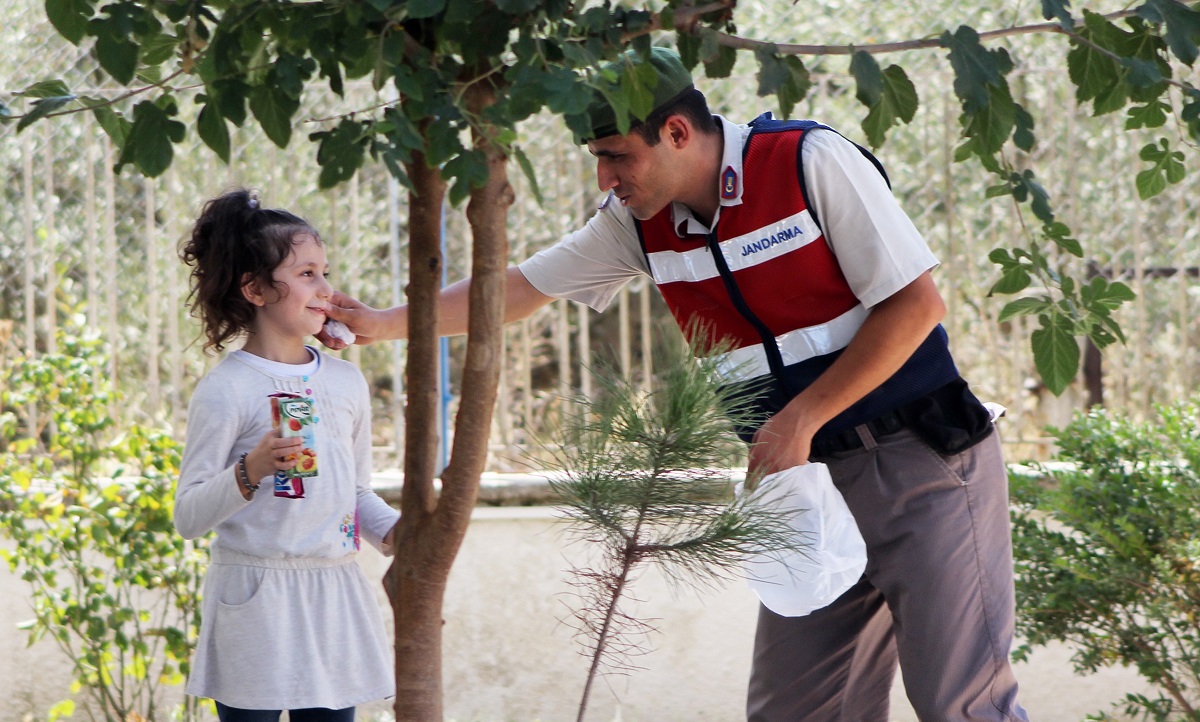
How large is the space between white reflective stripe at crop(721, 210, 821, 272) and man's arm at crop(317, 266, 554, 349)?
0.38 m

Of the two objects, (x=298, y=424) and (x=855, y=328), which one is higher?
(x=855, y=328)

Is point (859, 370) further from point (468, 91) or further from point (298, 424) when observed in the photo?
point (298, 424)

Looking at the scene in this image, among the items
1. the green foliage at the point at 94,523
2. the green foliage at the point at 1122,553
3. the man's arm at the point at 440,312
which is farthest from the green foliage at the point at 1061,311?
the green foliage at the point at 94,523

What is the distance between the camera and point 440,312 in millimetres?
2346

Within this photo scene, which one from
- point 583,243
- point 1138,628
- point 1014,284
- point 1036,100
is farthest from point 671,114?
point 1036,100

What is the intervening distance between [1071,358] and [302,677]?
1.27 metres

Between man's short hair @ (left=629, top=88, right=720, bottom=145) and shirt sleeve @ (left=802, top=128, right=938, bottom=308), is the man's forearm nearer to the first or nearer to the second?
man's short hair @ (left=629, top=88, right=720, bottom=145)

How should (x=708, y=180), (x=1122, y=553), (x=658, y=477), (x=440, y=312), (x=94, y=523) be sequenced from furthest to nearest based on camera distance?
(x=94, y=523) < (x=1122, y=553) < (x=440, y=312) < (x=708, y=180) < (x=658, y=477)

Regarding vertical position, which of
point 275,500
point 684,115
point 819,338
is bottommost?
point 275,500

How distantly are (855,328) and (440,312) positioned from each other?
745 millimetres

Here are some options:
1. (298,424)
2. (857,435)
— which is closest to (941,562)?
(857,435)

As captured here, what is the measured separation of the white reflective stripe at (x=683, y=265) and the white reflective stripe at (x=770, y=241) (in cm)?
5

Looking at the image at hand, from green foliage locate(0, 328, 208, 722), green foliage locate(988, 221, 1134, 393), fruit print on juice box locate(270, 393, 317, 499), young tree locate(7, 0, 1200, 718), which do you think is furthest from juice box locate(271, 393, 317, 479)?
green foliage locate(0, 328, 208, 722)

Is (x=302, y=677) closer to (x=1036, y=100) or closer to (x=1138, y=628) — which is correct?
(x=1138, y=628)
